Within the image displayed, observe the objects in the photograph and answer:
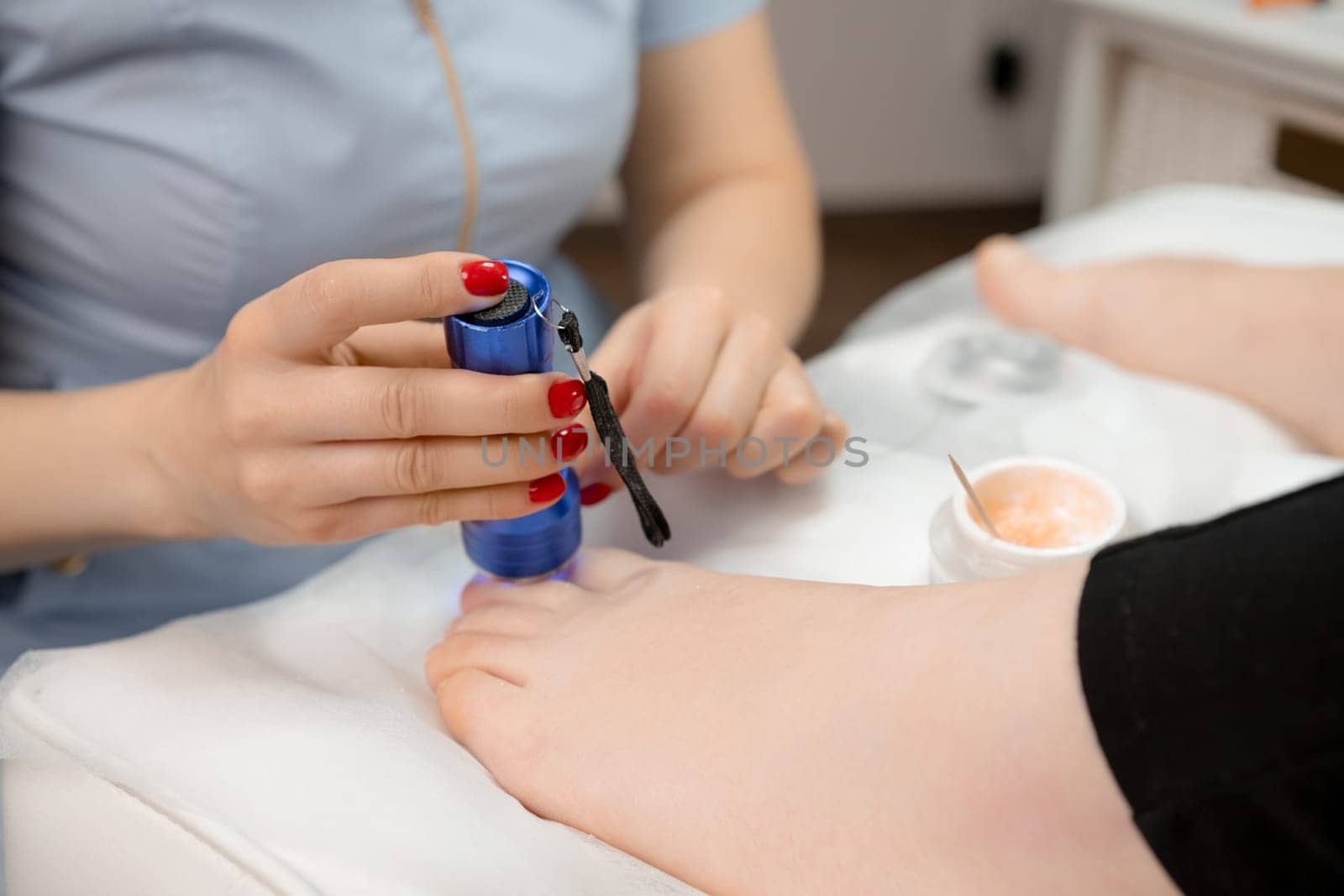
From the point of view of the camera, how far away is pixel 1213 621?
317mm

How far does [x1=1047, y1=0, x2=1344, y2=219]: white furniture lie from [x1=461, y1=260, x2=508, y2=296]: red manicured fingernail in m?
0.83

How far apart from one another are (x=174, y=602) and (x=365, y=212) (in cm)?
26

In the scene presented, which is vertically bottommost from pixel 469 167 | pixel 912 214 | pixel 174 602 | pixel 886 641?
pixel 912 214

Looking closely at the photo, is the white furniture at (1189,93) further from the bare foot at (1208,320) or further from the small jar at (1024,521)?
the small jar at (1024,521)

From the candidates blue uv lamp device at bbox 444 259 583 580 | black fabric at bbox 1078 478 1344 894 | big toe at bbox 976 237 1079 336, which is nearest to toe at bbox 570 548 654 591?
blue uv lamp device at bbox 444 259 583 580

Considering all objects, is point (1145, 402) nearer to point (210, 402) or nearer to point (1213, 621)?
point (1213, 621)

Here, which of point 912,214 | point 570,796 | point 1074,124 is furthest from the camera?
point 912,214

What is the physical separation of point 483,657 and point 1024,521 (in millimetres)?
266

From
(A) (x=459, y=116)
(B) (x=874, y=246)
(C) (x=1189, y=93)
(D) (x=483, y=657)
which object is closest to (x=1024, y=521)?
(D) (x=483, y=657)

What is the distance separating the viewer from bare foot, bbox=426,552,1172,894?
1.14 ft

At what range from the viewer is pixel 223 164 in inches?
21.3

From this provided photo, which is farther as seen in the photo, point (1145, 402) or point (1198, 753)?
point (1145, 402)

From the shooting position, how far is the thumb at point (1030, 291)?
28.7 inches

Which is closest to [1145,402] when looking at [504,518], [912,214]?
[504,518]
